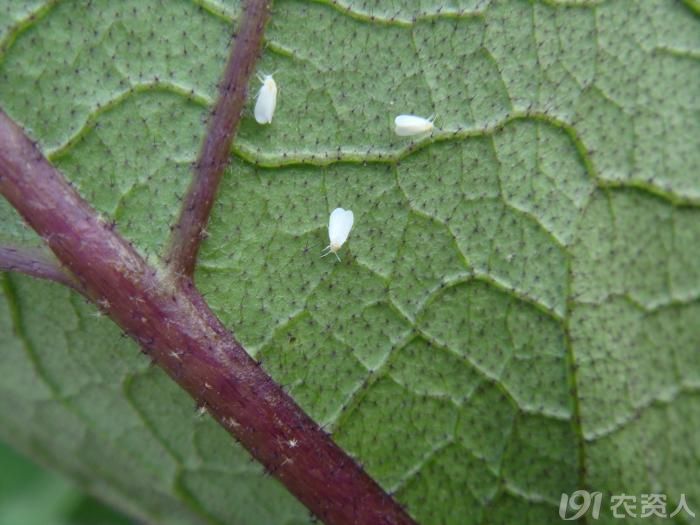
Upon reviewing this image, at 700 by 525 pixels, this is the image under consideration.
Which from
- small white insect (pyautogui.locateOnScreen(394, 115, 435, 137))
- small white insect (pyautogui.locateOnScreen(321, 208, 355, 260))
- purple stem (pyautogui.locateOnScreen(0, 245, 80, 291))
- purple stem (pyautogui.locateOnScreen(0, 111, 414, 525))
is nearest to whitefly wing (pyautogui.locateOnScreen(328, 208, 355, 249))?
small white insect (pyautogui.locateOnScreen(321, 208, 355, 260))

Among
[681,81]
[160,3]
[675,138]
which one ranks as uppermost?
[681,81]

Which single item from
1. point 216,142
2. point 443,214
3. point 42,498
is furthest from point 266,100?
point 42,498

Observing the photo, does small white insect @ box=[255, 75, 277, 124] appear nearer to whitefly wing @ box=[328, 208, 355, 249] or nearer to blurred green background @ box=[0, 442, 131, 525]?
whitefly wing @ box=[328, 208, 355, 249]

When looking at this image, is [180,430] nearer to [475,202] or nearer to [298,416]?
[298,416]

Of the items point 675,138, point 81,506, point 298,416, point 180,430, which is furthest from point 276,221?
point 81,506

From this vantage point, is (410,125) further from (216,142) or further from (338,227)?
(216,142)
